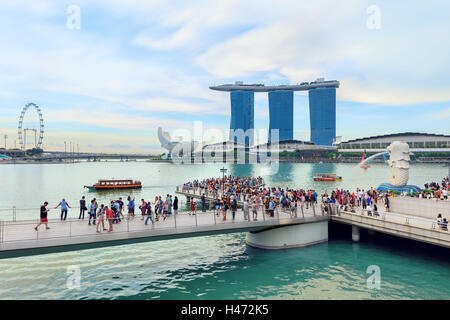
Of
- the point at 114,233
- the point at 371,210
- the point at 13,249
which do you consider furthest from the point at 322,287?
the point at 13,249

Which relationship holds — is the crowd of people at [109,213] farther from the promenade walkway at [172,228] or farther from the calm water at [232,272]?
the calm water at [232,272]

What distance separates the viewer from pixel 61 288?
1512cm

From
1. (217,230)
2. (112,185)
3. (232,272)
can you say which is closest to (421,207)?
(232,272)

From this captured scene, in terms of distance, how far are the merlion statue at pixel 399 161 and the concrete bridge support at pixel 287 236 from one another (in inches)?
550

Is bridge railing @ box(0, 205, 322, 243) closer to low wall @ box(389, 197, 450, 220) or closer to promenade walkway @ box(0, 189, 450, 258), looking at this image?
promenade walkway @ box(0, 189, 450, 258)

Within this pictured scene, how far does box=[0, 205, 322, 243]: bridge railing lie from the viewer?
1465cm

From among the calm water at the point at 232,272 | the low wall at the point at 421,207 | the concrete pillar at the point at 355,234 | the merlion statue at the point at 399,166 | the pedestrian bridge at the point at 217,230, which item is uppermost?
the merlion statue at the point at 399,166

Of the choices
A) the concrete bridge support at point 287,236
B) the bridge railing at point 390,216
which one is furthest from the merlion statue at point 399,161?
the concrete bridge support at point 287,236

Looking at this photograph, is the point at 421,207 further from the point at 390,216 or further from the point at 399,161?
the point at 399,161

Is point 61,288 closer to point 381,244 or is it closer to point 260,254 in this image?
point 260,254

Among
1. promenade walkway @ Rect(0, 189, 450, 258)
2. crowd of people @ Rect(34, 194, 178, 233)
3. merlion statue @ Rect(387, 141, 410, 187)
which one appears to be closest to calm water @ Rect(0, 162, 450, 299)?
promenade walkway @ Rect(0, 189, 450, 258)

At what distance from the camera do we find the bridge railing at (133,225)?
577 inches

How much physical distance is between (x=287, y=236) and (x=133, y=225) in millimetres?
10038

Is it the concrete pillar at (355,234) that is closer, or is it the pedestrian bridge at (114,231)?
the pedestrian bridge at (114,231)
